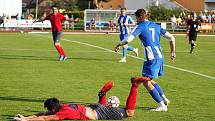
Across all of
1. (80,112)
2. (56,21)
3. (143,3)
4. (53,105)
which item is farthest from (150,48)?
(143,3)

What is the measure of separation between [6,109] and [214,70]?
32.3ft

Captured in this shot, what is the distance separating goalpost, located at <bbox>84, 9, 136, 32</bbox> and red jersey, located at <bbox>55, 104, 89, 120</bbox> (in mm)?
49189

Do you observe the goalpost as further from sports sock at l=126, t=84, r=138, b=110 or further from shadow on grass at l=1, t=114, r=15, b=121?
shadow on grass at l=1, t=114, r=15, b=121

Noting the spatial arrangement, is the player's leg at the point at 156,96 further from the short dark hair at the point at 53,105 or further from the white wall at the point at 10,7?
the white wall at the point at 10,7

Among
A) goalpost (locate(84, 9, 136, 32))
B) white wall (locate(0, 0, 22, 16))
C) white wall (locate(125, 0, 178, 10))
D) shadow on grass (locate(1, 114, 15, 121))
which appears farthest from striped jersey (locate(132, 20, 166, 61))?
white wall (locate(125, 0, 178, 10))

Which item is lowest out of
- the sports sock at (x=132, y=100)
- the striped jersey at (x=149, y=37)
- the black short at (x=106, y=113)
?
the black short at (x=106, y=113)

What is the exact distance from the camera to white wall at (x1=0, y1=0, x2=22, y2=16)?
6725 cm

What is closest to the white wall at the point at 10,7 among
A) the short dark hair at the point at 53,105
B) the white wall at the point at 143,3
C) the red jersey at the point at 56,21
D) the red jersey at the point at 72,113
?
the white wall at the point at 143,3

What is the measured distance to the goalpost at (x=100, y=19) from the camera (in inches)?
2299

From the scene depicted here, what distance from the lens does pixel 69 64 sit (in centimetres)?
1966

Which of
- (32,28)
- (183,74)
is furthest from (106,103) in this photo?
(32,28)

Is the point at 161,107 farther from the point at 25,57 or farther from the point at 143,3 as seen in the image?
the point at 143,3

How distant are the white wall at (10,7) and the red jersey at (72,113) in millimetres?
59554

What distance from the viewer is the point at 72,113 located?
8922 millimetres
